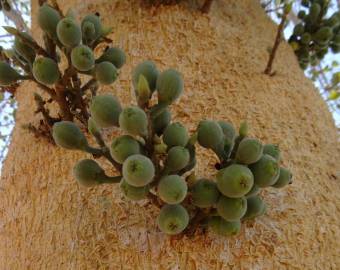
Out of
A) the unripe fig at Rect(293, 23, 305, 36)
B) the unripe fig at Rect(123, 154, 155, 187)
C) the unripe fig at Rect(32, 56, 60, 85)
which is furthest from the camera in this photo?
the unripe fig at Rect(293, 23, 305, 36)

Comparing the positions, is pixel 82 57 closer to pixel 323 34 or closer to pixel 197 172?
pixel 197 172

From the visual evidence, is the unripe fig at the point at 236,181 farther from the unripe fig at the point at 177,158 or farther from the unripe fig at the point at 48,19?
the unripe fig at the point at 48,19

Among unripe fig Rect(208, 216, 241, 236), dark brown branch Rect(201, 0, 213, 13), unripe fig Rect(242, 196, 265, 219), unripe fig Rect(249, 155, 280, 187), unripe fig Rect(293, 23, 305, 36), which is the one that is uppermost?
dark brown branch Rect(201, 0, 213, 13)

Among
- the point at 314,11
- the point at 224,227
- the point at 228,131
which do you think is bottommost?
the point at 224,227

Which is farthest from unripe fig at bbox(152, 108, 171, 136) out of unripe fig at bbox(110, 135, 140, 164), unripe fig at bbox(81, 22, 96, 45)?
unripe fig at bbox(81, 22, 96, 45)

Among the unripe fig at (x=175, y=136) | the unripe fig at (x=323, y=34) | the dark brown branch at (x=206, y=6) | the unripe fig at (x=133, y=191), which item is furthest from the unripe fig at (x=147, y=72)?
the unripe fig at (x=323, y=34)

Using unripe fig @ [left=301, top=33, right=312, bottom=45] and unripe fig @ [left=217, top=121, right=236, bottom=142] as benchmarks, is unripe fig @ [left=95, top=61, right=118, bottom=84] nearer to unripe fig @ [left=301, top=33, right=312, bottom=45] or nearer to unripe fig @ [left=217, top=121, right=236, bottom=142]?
unripe fig @ [left=217, top=121, right=236, bottom=142]

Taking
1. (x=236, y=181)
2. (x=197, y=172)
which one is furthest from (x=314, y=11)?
(x=236, y=181)
